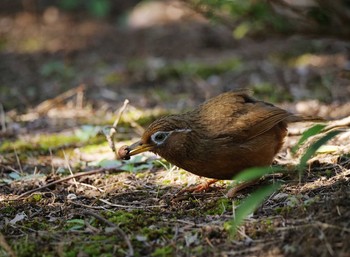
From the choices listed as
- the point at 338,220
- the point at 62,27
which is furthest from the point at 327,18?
the point at 62,27

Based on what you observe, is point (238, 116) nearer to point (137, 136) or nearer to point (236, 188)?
point (236, 188)

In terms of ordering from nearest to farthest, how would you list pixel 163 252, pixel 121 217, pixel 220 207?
pixel 163 252
pixel 121 217
pixel 220 207

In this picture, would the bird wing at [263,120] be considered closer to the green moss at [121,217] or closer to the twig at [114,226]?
the green moss at [121,217]

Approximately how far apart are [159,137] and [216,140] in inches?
19.4

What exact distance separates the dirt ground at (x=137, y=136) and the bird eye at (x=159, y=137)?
0.48 m

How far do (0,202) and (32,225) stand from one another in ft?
2.22

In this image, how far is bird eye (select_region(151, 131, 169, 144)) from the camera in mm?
4773

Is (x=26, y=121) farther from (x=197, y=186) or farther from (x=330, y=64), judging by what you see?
(x=330, y=64)

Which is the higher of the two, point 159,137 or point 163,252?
point 159,137

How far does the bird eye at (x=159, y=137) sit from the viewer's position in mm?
4773

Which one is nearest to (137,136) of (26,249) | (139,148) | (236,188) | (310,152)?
(139,148)

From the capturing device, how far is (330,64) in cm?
957

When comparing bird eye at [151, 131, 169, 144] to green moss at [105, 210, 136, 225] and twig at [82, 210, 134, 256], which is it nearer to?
green moss at [105, 210, 136, 225]

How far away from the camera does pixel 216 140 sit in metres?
4.74
